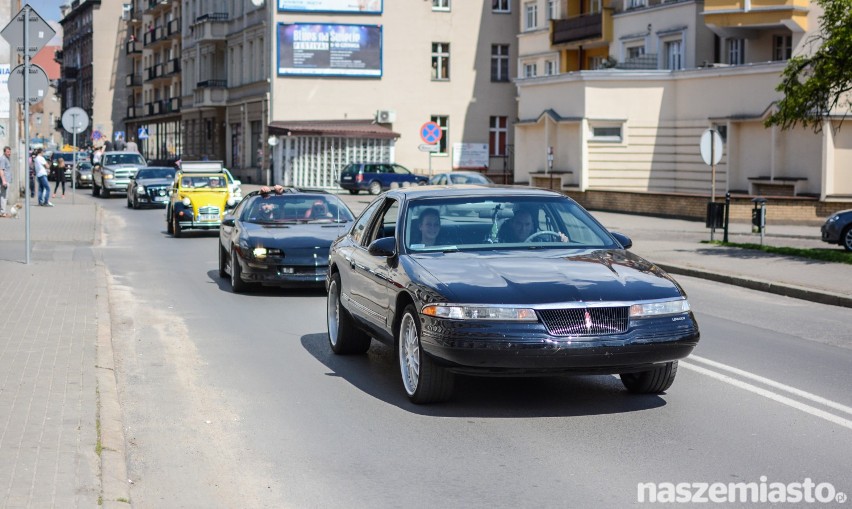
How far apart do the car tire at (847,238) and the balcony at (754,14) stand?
22.3 meters

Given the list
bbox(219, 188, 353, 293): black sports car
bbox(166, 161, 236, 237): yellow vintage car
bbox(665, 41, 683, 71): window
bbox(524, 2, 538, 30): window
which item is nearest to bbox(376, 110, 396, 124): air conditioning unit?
bbox(524, 2, 538, 30): window

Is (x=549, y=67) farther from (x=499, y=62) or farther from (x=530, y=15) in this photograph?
(x=499, y=62)

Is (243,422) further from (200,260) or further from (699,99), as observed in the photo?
(699,99)

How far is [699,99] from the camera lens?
45.7 m

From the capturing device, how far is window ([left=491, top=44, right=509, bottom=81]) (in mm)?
68625

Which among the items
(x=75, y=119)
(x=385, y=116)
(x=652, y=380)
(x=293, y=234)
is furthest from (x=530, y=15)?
(x=652, y=380)

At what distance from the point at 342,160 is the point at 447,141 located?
6.91 metres

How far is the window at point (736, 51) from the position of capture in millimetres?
48500

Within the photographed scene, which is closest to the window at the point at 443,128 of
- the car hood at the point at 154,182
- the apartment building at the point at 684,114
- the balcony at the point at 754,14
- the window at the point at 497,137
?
the window at the point at 497,137

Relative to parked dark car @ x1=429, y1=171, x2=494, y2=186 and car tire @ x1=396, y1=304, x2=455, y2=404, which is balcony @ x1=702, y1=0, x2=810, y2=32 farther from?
car tire @ x1=396, y1=304, x2=455, y2=404

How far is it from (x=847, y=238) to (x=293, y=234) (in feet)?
45.5

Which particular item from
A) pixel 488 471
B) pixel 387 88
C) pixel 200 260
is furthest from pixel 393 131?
pixel 488 471

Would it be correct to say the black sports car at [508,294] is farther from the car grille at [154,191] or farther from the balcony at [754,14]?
the balcony at [754,14]

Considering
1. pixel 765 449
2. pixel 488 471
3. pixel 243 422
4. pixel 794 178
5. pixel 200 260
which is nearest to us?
pixel 488 471
